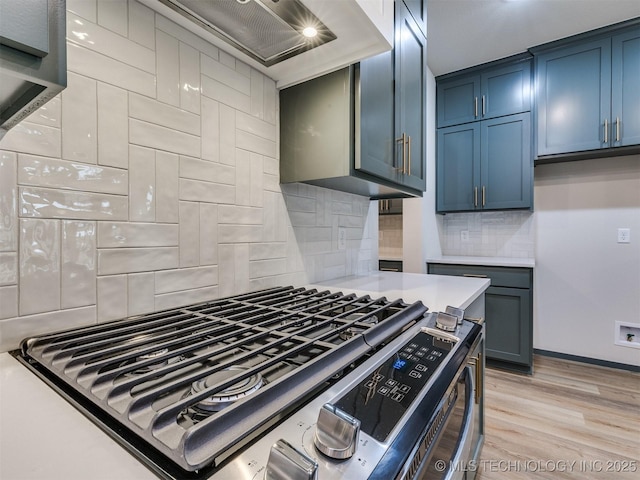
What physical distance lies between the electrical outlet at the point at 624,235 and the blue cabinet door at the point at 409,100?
2.00 meters

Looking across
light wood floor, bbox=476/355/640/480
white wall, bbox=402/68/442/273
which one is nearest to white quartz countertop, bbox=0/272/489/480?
light wood floor, bbox=476/355/640/480

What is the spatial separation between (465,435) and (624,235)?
9.09ft

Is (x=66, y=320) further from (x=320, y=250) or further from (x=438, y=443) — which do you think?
(x=320, y=250)

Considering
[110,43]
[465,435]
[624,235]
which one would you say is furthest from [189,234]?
[624,235]

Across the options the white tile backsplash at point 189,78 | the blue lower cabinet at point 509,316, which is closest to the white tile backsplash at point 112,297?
the white tile backsplash at point 189,78

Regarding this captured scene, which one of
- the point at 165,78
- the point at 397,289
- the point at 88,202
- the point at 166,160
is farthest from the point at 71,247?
the point at 397,289

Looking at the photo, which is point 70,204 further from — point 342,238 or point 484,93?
point 484,93

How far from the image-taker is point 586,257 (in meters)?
2.63

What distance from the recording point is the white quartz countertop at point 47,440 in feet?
1.05

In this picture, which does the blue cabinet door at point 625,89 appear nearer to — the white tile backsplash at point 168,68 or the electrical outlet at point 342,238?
the electrical outlet at point 342,238

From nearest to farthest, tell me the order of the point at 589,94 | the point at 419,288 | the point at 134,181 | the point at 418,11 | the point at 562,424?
the point at 134,181
the point at 419,288
the point at 418,11
the point at 562,424
the point at 589,94

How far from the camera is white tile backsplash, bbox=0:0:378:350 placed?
684 mm

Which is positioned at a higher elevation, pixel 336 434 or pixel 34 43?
pixel 34 43

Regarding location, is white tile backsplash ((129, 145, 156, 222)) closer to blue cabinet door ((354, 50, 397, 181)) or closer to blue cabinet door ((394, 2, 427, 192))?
blue cabinet door ((354, 50, 397, 181))
